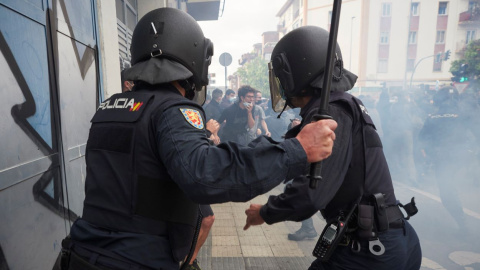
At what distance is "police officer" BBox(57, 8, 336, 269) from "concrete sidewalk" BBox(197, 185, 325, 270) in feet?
7.57

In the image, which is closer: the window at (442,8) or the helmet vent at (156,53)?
the helmet vent at (156,53)

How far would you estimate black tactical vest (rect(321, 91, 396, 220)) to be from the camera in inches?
61.7

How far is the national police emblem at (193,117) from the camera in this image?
121cm

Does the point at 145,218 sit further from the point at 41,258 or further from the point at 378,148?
the point at 41,258

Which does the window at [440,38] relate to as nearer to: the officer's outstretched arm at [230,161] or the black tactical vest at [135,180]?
the officer's outstretched arm at [230,161]

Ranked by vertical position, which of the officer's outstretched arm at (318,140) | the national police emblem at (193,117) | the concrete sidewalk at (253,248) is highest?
the national police emblem at (193,117)

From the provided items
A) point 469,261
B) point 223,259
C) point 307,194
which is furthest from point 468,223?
point 307,194

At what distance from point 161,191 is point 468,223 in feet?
16.7

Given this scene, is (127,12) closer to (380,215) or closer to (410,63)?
(380,215)

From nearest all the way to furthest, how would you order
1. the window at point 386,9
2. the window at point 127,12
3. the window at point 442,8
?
the window at point 127,12 → the window at point 386,9 → the window at point 442,8

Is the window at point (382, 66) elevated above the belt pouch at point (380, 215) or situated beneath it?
elevated above

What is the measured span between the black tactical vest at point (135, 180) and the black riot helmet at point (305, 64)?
77cm

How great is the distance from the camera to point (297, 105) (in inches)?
78.0

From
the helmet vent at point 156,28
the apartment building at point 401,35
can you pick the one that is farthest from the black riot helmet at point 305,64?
the apartment building at point 401,35
